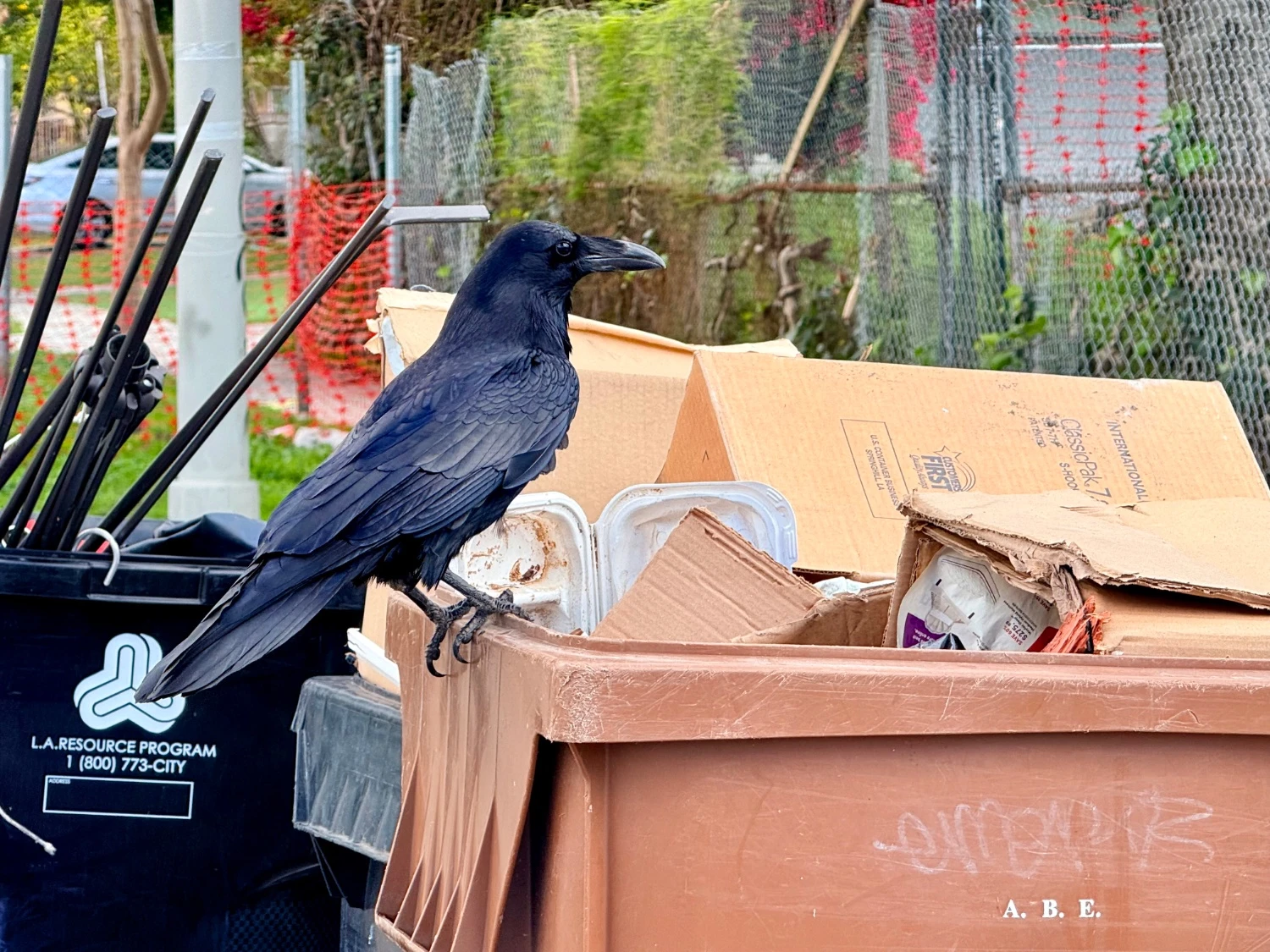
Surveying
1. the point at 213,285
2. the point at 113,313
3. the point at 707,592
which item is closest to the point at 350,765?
the point at 707,592

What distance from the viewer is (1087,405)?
11.3 feet

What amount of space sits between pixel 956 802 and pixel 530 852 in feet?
1.78

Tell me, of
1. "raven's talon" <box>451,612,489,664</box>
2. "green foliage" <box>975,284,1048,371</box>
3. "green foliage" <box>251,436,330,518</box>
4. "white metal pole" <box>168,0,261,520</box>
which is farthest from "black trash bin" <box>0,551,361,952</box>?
"green foliage" <box>251,436,330,518</box>

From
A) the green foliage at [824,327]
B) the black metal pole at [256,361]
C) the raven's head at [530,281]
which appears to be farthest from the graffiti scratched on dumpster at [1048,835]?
the green foliage at [824,327]

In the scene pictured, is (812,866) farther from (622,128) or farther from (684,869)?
(622,128)

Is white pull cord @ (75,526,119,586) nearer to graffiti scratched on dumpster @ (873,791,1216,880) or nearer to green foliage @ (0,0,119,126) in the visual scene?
graffiti scratched on dumpster @ (873,791,1216,880)

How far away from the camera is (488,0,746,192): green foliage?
8.77 m

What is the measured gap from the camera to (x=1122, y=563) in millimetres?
2080

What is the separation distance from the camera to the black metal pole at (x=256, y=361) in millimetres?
3340

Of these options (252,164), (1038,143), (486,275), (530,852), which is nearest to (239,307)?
(486,275)

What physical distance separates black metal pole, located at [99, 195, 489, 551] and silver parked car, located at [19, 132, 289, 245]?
9.02 m

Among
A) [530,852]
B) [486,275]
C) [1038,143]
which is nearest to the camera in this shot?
[530,852]

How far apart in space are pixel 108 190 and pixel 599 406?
16502 millimetres

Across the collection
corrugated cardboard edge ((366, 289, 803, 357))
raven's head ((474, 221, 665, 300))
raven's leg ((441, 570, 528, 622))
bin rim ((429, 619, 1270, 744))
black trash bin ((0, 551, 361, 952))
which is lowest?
black trash bin ((0, 551, 361, 952))
